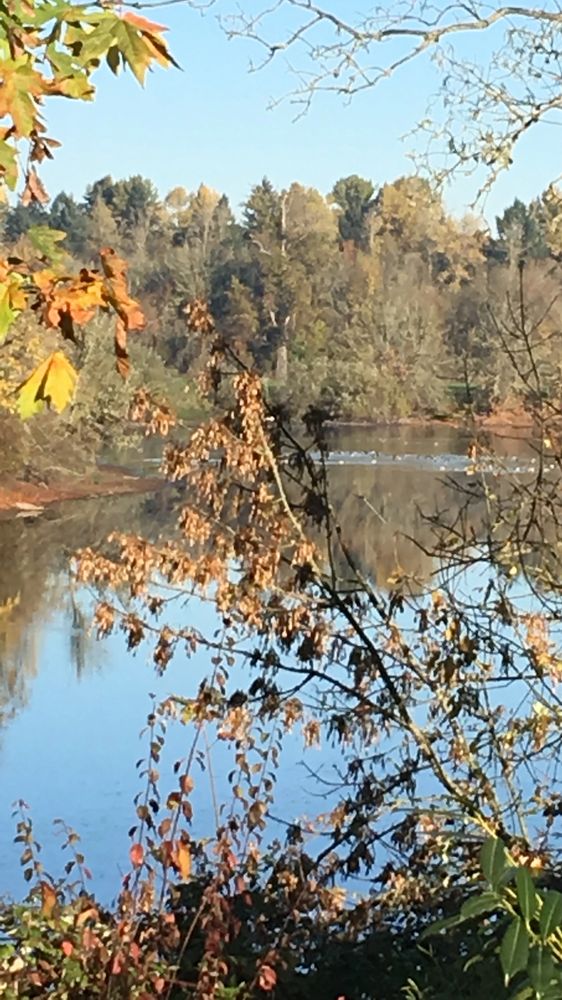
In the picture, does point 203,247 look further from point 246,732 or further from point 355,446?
point 246,732

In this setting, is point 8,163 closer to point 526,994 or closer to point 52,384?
point 52,384

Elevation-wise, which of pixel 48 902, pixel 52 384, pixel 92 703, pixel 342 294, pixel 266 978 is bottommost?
pixel 92 703

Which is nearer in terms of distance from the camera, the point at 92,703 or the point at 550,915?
the point at 550,915

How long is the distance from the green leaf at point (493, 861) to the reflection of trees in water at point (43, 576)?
11.9 ft

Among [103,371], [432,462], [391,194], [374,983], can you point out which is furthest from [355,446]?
[374,983]

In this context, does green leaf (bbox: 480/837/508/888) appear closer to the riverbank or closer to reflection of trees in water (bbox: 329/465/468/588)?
reflection of trees in water (bbox: 329/465/468/588)

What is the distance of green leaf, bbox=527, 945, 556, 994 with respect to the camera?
1.30 m

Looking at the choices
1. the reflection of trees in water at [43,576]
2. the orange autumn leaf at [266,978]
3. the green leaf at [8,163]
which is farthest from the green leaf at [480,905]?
the reflection of trees in water at [43,576]

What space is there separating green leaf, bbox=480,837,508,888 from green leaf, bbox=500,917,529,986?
6 cm

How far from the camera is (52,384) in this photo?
1.66 m

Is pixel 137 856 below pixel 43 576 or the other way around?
the other way around

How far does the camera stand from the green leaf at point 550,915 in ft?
4.25

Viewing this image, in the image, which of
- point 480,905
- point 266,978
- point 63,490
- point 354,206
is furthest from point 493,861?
point 354,206

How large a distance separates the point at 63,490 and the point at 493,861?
19.1 meters
